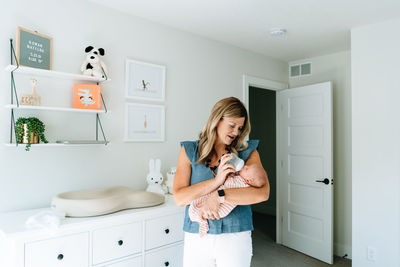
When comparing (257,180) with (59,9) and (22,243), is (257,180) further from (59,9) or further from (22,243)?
(59,9)

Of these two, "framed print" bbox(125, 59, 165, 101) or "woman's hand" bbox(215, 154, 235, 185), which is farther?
"framed print" bbox(125, 59, 165, 101)

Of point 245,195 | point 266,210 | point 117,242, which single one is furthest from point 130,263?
point 266,210

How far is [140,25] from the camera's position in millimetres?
2686

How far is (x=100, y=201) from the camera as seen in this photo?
1.93 meters

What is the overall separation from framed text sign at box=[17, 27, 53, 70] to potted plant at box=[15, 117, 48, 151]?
39 cm

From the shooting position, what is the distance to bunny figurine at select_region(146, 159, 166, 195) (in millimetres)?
2557

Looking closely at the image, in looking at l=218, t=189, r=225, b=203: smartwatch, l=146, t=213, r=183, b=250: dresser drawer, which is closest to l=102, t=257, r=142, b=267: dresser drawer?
l=146, t=213, r=183, b=250: dresser drawer

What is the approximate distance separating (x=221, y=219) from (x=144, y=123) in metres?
1.51

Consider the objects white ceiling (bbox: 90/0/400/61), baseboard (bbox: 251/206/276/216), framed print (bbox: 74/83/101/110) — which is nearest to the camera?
framed print (bbox: 74/83/101/110)

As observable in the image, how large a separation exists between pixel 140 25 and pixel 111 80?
0.61 meters

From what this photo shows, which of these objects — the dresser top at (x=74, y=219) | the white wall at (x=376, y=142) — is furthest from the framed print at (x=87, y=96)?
the white wall at (x=376, y=142)

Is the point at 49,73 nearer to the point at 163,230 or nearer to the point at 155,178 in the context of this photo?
the point at 155,178

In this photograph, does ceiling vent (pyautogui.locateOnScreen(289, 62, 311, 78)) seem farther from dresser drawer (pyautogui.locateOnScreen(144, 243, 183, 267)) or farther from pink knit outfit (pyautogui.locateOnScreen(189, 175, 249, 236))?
pink knit outfit (pyautogui.locateOnScreen(189, 175, 249, 236))

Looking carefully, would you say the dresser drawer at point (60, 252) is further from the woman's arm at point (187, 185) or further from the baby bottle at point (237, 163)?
the baby bottle at point (237, 163)
